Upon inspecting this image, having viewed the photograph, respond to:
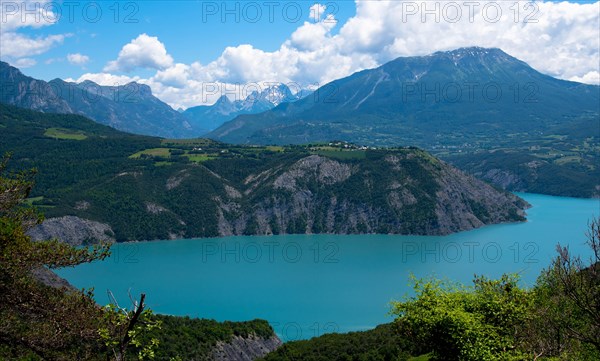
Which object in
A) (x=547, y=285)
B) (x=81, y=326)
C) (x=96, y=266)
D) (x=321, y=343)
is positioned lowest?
(x=96, y=266)

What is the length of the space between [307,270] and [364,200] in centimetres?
5692

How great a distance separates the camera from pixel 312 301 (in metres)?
84.7

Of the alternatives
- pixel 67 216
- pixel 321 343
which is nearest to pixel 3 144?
pixel 67 216

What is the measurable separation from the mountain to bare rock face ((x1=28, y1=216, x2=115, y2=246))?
2.42 feet

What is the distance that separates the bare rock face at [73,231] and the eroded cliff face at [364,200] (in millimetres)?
33628

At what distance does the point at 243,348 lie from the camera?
52.6m

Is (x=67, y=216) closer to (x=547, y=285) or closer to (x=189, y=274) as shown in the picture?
(x=189, y=274)

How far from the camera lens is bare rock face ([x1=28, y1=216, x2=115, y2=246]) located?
128000mm

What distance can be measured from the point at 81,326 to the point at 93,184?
151 meters

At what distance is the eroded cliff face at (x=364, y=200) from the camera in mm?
156125

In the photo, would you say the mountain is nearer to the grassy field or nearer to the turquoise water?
the grassy field

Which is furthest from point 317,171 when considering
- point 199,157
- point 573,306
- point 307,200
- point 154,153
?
point 573,306

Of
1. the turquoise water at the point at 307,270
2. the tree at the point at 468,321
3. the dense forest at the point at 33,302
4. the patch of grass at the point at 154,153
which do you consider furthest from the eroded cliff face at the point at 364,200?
the dense forest at the point at 33,302

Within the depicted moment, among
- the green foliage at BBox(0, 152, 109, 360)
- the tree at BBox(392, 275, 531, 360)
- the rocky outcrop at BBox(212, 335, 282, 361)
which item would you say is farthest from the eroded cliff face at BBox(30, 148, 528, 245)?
the green foliage at BBox(0, 152, 109, 360)
